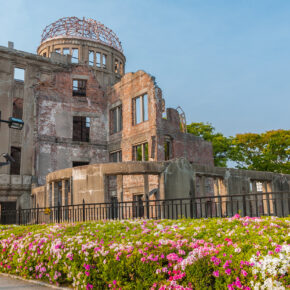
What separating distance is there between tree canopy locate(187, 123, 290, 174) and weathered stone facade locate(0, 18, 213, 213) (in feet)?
29.5

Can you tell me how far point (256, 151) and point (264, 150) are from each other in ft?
3.57

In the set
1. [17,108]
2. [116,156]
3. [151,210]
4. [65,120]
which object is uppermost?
[17,108]

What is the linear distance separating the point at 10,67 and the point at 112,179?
38.9ft

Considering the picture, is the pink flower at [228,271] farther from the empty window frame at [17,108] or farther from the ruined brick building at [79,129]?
the empty window frame at [17,108]

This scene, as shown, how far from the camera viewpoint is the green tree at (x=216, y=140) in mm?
Answer: 39188

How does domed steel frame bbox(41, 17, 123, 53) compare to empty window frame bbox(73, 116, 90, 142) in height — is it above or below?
above

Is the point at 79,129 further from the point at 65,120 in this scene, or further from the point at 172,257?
the point at 172,257

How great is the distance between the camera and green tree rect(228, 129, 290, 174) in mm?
35344

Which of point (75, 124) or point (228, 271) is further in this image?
point (75, 124)

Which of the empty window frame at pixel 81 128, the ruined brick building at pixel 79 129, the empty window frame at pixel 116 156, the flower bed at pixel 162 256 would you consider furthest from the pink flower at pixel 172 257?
the empty window frame at pixel 81 128

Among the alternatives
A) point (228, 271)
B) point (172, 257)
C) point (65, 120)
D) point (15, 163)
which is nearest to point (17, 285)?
point (172, 257)

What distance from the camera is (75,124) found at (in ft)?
103

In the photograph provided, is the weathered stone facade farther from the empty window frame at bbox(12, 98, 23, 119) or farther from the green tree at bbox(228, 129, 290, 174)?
the green tree at bbox(228, 129, 290, 174)

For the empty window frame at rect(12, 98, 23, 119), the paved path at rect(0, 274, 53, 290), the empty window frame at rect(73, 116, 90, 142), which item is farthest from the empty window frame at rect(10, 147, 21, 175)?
the paved path at rect(0, 274, 53, 290)
